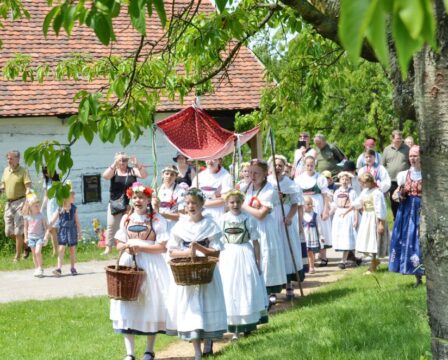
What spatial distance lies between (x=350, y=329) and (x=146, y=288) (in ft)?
6.07

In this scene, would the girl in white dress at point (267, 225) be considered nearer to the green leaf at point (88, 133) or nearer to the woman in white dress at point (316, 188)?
the woman in white dress at point (316, 188)

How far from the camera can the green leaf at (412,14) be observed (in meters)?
1.67

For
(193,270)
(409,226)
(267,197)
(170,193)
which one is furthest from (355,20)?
(170,193)

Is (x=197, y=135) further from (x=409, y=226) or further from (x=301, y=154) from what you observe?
(x=301, y=154)

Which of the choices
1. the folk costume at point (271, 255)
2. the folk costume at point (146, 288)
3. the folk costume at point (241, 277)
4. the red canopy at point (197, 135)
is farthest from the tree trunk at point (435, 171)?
the red canopy at point (197, 135)

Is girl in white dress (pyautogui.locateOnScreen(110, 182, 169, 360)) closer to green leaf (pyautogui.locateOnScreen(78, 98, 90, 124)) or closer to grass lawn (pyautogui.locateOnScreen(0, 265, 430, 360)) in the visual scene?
grass lawn (pyautogui.locateOnScreen(0, 265, 430, 360))

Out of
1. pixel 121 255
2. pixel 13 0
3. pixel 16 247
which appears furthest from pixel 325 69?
pixel 16 247

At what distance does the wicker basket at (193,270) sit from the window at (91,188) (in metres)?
11.2

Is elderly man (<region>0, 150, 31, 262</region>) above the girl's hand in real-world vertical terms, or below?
above

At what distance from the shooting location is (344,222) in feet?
44.0

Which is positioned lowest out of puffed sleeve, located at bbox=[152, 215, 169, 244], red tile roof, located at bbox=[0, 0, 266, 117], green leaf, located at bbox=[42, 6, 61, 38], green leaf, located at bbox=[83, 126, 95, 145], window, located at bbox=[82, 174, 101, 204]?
puffed sleeve, located at bbox=[152, 215, 169, 244]

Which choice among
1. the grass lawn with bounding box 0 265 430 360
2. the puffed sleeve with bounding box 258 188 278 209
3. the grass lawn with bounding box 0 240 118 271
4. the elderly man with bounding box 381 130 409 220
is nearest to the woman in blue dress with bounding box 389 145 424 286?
the grass lawn with bounding box 0 265 430 360

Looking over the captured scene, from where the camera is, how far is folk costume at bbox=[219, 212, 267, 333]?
8.66 metres

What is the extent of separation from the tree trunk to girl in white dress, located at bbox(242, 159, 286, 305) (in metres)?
5.48
